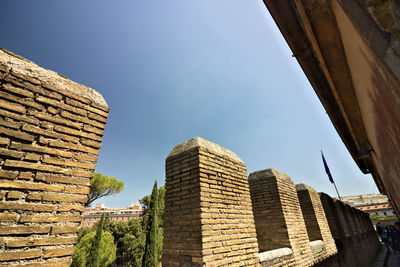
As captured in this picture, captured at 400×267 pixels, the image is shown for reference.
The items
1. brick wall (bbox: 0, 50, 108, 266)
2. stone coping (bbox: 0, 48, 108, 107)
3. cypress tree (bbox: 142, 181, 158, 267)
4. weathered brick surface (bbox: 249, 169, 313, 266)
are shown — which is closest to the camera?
brick wall (bbox: 0, 50, 108, 266)

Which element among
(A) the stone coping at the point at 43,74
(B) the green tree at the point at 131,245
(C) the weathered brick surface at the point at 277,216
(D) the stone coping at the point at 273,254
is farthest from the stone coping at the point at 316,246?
(B) the green tree at the point at 131,245

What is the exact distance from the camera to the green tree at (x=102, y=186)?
20.4 m

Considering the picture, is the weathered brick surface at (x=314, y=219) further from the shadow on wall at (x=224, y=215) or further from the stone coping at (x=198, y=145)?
the stone coping at (x=198, y=145)

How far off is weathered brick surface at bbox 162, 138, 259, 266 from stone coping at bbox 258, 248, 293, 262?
0.25 metres

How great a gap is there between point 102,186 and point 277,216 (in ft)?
69.9

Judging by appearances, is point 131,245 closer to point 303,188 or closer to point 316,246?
point 303,188

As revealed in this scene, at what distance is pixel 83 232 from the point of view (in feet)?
72.1

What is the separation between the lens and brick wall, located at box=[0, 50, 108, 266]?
146 centimetres

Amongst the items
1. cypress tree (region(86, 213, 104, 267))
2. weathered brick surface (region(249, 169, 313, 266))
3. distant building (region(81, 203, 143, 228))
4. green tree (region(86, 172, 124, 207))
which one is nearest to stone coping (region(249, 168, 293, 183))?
weathered brick surface (region(249, 169, 313, 266))

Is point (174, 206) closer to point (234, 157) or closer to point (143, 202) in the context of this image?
point (234, 157)

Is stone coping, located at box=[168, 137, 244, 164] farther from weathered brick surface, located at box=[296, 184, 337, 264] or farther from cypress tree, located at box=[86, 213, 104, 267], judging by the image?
cypress tree, located at box=[86, 213, 104, 267]

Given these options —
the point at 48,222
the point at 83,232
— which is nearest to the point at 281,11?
the point at 48,222

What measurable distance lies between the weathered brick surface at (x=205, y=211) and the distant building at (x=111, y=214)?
45213 millimetres

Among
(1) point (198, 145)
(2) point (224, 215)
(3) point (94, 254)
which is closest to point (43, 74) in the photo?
(1) point (198, 145)
